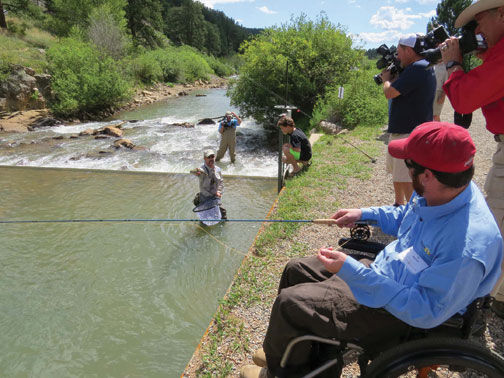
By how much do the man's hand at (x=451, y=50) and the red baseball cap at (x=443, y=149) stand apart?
1137 mm

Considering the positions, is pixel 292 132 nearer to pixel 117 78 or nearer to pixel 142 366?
pixel 142 366

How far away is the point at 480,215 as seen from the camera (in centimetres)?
153

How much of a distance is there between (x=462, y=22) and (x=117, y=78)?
802 inches

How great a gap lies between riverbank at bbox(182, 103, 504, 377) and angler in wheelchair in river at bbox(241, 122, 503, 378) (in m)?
1.00

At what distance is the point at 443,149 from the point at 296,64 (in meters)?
13.4

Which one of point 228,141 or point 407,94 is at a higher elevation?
point 407,94

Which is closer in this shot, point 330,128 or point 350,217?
point 350,217

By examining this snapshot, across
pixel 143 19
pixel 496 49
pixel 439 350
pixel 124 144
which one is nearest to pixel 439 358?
pixel 439 350

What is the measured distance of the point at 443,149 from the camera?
4.93 ft

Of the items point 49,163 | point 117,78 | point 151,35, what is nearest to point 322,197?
point 49,163

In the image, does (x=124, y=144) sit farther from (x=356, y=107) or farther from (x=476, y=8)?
(x=476, y=8)

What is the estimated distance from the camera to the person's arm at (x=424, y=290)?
4.61ft

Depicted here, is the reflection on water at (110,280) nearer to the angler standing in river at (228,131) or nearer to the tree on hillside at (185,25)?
the angler standing in river at (228,131)

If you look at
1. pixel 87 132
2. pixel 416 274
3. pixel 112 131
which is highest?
pixel 416 274
